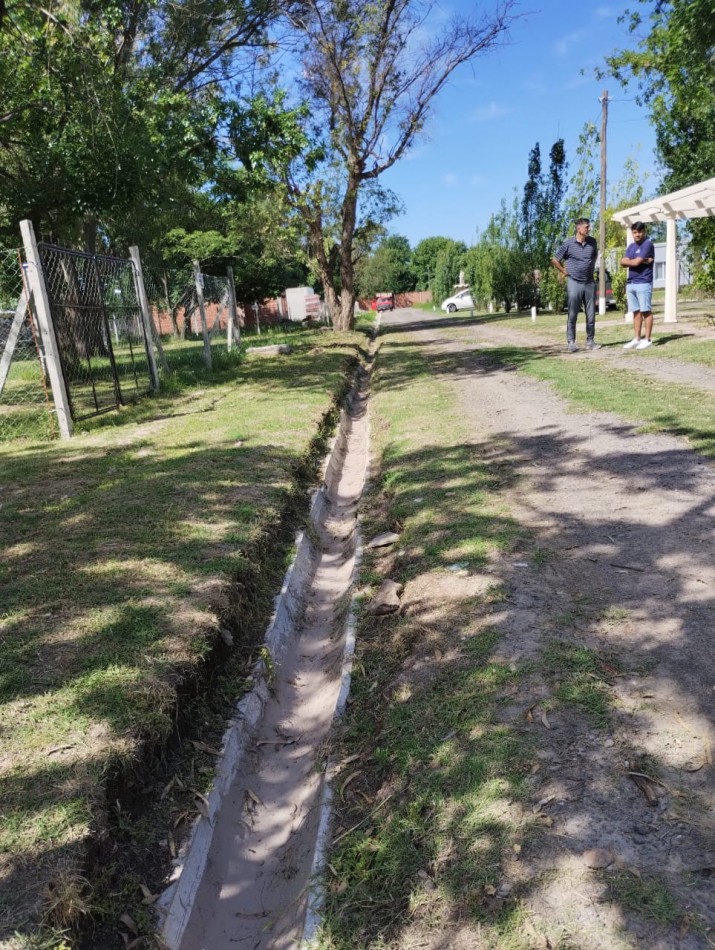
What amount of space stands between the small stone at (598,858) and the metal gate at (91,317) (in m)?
7.90

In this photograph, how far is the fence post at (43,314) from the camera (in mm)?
7691

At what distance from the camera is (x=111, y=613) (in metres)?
3.48

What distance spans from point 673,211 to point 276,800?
15948mm

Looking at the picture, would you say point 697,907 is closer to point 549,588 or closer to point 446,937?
point 446,937

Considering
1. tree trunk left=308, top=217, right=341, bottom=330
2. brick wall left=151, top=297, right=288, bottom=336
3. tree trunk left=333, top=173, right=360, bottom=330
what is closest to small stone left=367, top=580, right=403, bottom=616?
tree trunk left=333, top=173, right=360, bottom=330

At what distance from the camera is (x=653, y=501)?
14.4ft

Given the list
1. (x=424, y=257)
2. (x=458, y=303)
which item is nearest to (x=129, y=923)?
(x=458, y=303)

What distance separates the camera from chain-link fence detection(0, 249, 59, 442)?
7.98m

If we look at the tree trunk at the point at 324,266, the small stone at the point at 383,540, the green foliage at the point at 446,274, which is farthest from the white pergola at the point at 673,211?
the green foliage at the point at 446,274

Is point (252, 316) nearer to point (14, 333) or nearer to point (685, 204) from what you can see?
point (685, 204)

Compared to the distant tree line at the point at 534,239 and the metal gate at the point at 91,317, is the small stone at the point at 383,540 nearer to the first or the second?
the metal gate at the point at 91,317

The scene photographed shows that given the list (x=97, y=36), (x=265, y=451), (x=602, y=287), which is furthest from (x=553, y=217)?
(x=265, y=451)

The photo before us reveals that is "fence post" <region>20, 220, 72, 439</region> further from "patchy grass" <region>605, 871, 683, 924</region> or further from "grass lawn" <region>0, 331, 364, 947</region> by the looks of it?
"patchy grass" <region>605, 871, 683, 924</region>

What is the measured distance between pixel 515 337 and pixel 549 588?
51.8ft
